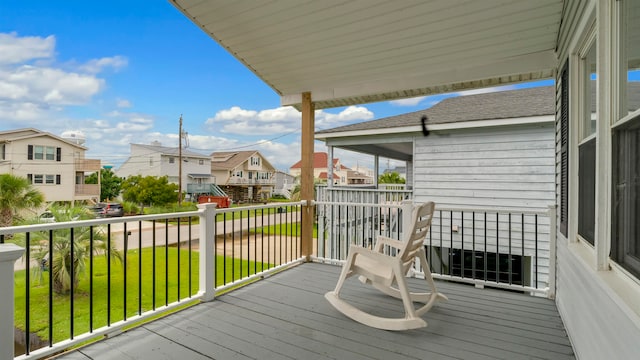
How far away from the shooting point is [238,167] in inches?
1112

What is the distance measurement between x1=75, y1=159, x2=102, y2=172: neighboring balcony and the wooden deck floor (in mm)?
18609

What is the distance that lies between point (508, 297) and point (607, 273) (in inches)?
78.6

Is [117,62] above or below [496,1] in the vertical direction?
above

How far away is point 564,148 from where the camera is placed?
8.38 ft

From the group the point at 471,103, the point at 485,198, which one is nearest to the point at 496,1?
the point at 485,198

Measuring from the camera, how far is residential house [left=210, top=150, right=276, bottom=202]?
89.2ft

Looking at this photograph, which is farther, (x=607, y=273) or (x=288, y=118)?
(x=288, y=118)

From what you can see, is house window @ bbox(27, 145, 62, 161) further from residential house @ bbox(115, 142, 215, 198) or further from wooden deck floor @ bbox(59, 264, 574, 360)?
wooden deck floor @ bbox(59, 264, 574, 360)

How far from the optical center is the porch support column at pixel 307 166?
417 centimetres

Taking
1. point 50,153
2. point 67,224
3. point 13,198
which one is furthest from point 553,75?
point 50,153

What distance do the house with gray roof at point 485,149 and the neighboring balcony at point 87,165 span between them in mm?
17004

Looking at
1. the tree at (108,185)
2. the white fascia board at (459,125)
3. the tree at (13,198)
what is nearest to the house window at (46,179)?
the tree at (13,198)

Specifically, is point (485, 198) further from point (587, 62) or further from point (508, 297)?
point (587, 62)

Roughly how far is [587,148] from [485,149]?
162 inches
